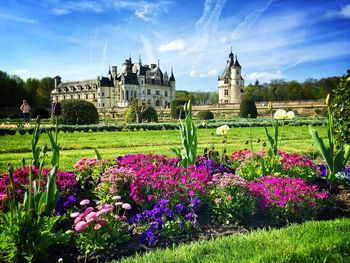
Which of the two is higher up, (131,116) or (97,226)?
(131,116)

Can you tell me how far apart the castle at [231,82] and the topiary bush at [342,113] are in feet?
219

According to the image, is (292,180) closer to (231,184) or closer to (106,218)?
(231,184)

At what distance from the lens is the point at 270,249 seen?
284cm

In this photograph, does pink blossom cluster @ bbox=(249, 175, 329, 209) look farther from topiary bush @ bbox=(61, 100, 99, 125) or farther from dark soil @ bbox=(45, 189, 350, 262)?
topiary bush @ bbox=(61, 100, 99, 125)

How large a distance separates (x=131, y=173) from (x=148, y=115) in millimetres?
24646

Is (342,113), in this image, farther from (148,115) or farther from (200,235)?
(148,115)

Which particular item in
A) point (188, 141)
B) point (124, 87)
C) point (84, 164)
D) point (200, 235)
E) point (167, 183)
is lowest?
point (200, 235)

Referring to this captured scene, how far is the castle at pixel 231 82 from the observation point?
241 ft

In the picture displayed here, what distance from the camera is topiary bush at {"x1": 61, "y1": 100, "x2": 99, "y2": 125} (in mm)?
23891

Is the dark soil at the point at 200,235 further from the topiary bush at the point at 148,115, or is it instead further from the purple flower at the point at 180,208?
the topiary bush at the point at 148,115

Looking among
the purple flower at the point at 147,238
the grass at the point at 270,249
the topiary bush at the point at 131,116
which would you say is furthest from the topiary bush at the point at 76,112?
the grass at the point at 270,249

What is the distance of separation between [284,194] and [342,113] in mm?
4321

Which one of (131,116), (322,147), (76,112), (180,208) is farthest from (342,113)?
(131,116)

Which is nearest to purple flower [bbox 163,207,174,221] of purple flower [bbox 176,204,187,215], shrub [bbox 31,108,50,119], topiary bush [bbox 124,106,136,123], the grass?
purple flower [bbox 176,204,187,215]
